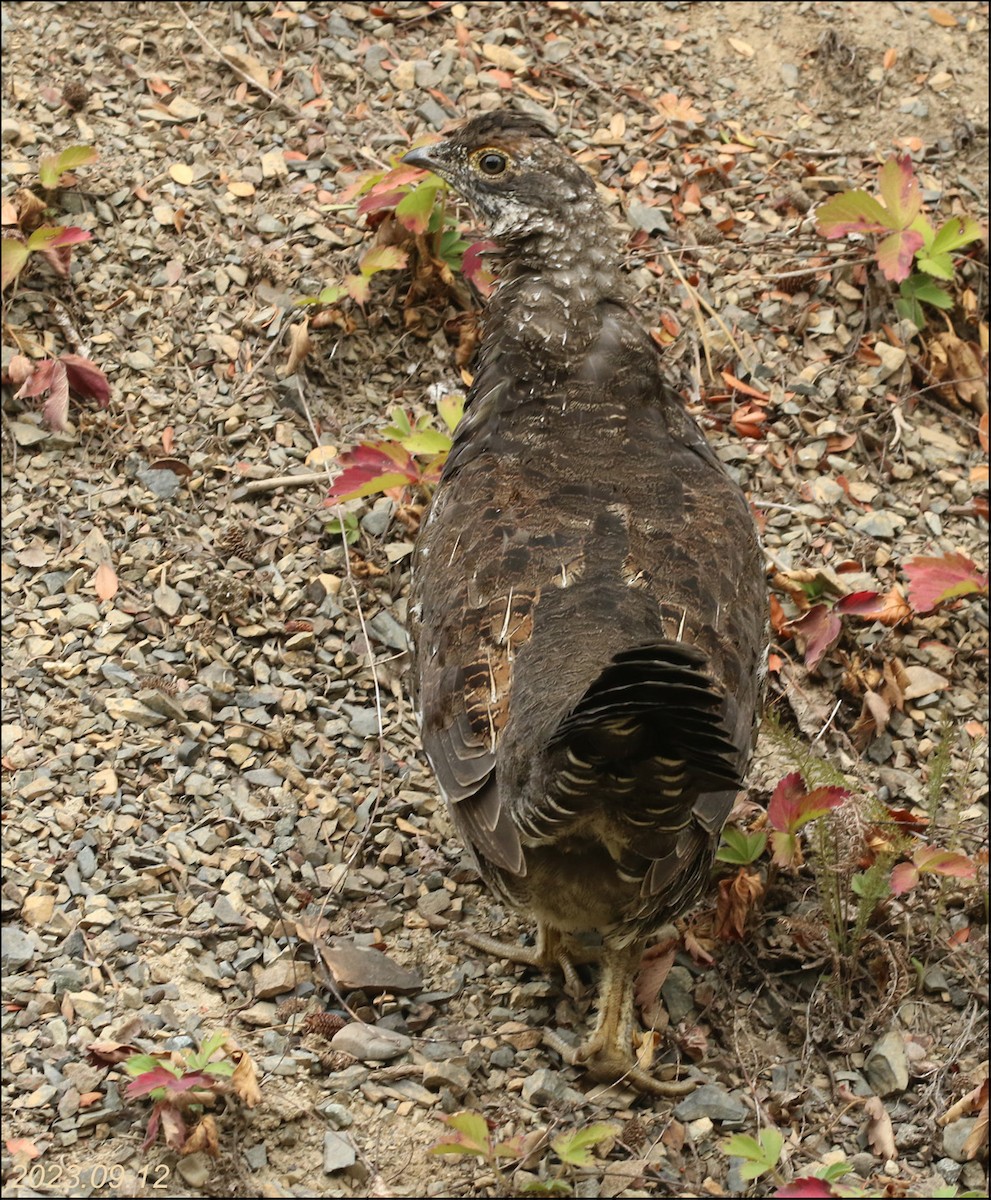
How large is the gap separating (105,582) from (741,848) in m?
2.73

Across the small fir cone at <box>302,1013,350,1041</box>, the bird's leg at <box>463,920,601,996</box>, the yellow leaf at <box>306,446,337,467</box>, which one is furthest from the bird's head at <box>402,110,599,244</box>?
the small fir cone at <box>302,1013,350,1041</box>

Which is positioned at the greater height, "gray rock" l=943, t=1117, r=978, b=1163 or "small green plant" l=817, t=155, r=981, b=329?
"small green plant" l=817, t=155, r=981, b=329

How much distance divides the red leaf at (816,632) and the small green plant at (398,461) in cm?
164

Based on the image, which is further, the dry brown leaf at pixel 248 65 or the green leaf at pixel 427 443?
the dry brown leaf at pixel 248 65

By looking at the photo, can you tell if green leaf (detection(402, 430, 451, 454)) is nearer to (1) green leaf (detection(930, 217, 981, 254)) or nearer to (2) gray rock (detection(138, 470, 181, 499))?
(2) gray rock (detection(138, 470, 181, 499))

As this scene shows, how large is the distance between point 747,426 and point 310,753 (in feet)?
8.87

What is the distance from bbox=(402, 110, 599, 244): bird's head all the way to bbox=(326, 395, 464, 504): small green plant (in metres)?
0.85

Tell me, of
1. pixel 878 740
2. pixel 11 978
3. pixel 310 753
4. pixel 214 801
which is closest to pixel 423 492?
pixel 310 753

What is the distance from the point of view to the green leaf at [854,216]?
22.6 ft

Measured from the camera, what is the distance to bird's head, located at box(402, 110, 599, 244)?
5.73 m

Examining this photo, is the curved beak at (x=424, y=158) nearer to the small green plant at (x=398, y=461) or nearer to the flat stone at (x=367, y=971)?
the small green plant at (x=398, y=461)

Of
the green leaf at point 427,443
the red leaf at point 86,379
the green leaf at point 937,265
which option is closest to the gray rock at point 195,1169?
the green leaf at point 427,443

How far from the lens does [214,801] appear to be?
5.42 metres

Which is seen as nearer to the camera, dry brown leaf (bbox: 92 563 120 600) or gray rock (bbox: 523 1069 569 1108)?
gray rock (bbox: 523 1069 569 1108)
